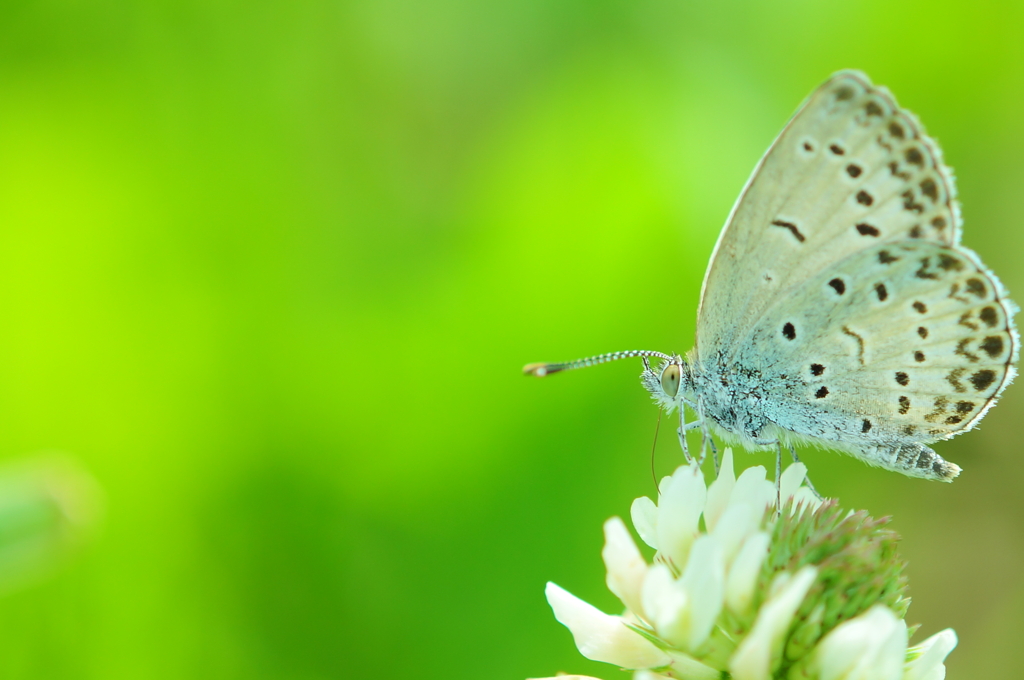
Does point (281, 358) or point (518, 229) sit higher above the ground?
point (518, 229)

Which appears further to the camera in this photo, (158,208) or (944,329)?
(158,208)

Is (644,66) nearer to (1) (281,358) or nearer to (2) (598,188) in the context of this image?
(2) (598,188)

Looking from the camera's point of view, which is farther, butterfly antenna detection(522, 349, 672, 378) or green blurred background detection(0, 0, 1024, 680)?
green blurred background detection(0, 0, 1024, 680)

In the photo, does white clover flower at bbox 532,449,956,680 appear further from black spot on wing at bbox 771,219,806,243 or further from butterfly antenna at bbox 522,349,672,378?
black spot on wing at bbox 771,219,806,243

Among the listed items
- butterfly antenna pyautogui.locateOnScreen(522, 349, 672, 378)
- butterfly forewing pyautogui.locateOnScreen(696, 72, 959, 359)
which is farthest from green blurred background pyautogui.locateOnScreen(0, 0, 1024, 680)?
butterfly forewing pyautogui.locateOnScreen(696, 72, 959, 359)

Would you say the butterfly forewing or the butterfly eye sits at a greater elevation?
the butterfly forewing


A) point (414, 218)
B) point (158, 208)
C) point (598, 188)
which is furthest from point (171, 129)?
point (598, 188)

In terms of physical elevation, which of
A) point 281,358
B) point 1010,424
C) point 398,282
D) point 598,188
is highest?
point 598,188
